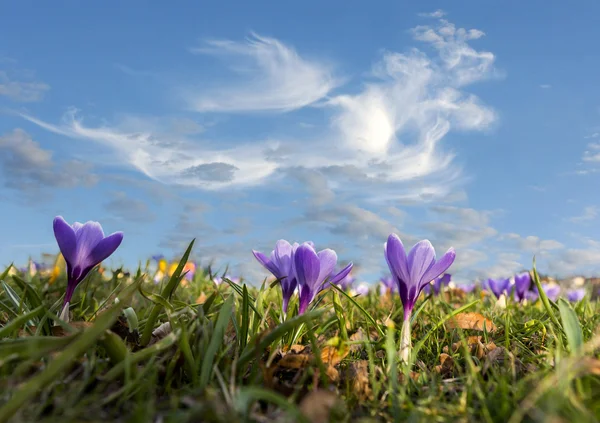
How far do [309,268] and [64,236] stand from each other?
1.11 m

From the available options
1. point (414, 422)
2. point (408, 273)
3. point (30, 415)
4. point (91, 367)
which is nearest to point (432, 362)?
point (408, 273)

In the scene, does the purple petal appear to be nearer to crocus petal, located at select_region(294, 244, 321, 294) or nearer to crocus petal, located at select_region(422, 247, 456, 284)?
crocus petal, located at select_region(294, 244, 321, 294)

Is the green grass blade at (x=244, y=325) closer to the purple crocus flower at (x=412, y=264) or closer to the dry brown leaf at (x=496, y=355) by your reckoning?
the purple crocus flower at (x=412, y=264)

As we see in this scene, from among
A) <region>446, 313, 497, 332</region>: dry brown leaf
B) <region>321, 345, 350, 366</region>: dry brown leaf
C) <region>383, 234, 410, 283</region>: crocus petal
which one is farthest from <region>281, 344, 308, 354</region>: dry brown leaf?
<region>446, 313, 497, 332</region>: dry brown leaf

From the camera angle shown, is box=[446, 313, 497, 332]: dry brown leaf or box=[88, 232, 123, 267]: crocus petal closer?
box=[88, 232, 123, 267]: crocus petal

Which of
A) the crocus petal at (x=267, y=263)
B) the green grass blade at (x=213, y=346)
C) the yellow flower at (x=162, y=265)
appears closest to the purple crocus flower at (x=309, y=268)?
the crocus petal at (x=267, y=263)

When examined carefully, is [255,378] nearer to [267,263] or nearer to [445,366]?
[267,263]

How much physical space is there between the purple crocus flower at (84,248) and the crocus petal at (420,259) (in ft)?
4.36

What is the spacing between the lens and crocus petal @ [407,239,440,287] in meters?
2.55

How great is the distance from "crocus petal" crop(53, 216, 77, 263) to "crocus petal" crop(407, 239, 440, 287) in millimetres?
1522

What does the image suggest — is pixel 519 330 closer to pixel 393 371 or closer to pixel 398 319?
pixel 398 319

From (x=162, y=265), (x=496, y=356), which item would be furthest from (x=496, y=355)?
(x=162, y=265)

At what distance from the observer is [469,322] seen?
353cm

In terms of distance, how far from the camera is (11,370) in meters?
2.11
